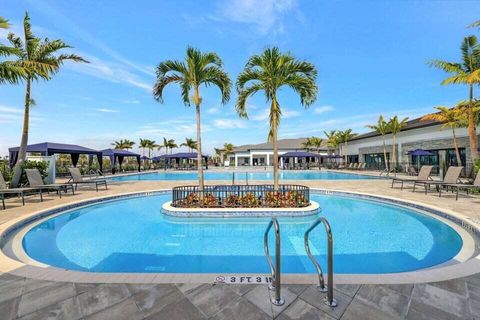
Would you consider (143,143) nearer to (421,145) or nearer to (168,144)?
(168,144)

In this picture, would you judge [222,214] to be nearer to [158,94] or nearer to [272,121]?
[272,121]

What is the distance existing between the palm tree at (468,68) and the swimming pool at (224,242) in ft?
29.1

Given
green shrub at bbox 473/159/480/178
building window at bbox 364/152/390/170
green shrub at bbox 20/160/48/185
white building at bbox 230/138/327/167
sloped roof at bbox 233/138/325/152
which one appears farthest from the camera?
sloped roof at bbox 233/138/325/152

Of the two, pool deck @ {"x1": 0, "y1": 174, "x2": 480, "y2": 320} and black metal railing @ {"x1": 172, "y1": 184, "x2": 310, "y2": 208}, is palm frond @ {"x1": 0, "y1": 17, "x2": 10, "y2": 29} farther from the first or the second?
pool deck @ {"x1": 0, "y1": 174, "x2": 480, "y2": 320}

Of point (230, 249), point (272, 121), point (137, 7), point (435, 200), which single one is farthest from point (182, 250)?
point (435, 200)

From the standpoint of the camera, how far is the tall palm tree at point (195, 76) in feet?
29.9

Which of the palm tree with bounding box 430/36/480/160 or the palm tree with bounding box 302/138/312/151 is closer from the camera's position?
the palm tree with bounding box 430/36/480/160

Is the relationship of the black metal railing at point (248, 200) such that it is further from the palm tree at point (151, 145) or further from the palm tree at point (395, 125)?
the palm tree at point (151, 145)

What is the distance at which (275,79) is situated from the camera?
354 inches

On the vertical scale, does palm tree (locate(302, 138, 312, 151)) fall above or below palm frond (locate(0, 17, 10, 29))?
below

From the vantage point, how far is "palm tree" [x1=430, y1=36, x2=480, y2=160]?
1282 centimetres

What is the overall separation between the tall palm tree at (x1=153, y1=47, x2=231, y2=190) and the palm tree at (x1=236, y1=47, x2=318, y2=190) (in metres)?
0.99

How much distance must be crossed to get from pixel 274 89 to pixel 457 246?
22.9 feet

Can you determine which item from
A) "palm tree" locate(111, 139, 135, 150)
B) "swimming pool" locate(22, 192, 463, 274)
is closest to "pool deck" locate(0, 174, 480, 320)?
"swimming pool" locate(22, 192, 463, 274)
